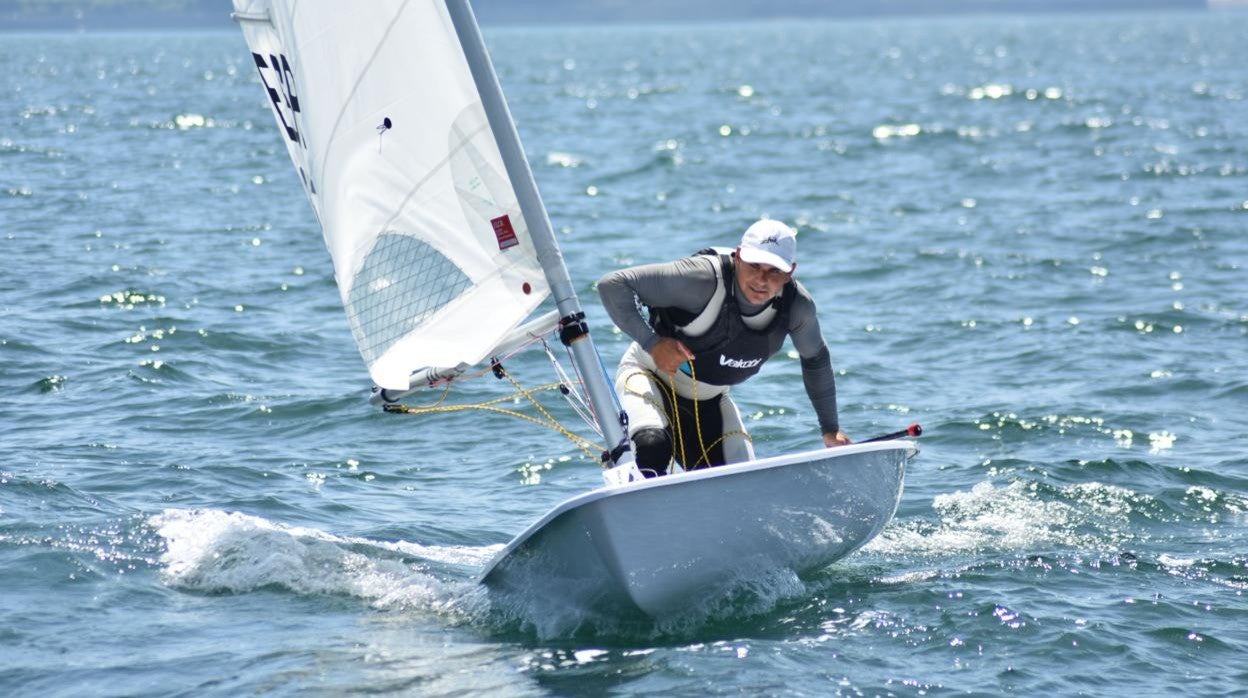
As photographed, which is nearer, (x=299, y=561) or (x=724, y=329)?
(x=724, y=329)

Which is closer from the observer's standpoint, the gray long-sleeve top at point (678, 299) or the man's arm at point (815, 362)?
the gray long-sleeve top at point (678, 299)

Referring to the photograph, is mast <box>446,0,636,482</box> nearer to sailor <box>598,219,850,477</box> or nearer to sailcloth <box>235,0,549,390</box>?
sailcloth <box>235,0,549,390</box>

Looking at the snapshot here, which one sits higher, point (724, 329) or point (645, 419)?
point (724, 329)

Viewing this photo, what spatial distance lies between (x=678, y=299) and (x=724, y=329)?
28 cm

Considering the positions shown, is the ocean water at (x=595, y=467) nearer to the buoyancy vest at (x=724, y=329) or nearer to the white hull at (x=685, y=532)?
the white hull at (x=685, y=532)

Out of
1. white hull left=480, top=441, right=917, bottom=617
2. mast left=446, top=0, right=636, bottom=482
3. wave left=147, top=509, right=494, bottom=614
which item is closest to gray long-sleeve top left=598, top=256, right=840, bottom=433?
mast left=446, top=0, right=636, bottom=482

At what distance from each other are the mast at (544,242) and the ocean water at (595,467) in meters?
0.85

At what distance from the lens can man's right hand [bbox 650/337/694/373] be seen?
7004 millimetres

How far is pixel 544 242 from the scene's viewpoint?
267 inches

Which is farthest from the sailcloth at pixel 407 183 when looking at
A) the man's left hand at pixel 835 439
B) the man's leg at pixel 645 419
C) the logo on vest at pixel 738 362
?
the man's left hand at pixel 835 439

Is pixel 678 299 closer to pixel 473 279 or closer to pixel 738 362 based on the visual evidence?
pixel 738 362

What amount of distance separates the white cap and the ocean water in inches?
55.6

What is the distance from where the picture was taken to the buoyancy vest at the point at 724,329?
7.14m

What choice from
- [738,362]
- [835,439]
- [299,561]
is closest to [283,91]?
[299,561]
